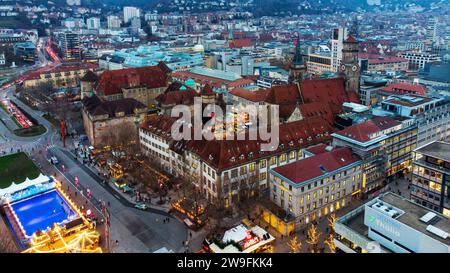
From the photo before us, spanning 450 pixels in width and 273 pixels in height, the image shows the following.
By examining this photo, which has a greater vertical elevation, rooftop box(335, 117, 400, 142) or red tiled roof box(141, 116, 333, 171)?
rooftop box(335, 117, 400, 142)

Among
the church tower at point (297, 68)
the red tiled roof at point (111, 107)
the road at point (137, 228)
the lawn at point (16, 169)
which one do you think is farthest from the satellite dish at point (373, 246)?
the church tower at point (297, 68)

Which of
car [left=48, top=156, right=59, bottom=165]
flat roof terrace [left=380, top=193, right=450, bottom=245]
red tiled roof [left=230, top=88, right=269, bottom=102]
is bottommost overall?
car [left=48, top=156, right=59, bottom=165]

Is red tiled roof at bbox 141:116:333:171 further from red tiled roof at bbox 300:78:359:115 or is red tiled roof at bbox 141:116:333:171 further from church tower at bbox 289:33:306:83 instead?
church tower at bbox 289:33:306:83

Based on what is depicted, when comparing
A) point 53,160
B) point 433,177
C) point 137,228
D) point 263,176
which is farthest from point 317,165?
point 53,160

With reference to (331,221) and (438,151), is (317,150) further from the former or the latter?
(438,151)

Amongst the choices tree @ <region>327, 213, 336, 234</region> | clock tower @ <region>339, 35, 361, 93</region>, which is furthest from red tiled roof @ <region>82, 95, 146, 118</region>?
tree @ <region>327, 213, 336, 234</region>

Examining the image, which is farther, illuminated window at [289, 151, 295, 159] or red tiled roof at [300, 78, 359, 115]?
red tiled roof at [300, 78, 359, 115]

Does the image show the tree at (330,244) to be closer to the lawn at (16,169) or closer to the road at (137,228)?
the road at (137,228)
